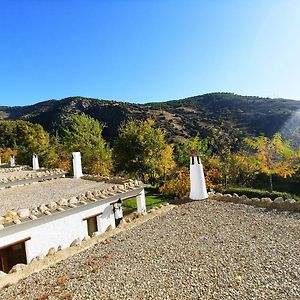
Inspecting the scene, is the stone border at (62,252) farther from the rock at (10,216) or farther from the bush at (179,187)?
the bush at (179,187)

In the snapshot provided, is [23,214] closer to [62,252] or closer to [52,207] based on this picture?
[52,207]

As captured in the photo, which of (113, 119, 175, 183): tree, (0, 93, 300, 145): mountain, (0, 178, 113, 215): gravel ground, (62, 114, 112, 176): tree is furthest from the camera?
(0, 93, 300, 145): mountain

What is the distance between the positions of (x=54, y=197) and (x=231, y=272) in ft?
26.3

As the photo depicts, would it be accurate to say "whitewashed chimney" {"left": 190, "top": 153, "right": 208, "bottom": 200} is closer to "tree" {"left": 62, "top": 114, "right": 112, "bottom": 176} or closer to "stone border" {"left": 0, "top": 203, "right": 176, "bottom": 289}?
"stone border" {"left": 0, "top": 203, "right": 176, "bottom": 289}

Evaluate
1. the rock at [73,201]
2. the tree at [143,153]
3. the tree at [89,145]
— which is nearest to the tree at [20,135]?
the tree at [89,145]

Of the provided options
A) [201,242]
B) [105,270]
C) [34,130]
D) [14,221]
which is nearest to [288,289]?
[201,242]

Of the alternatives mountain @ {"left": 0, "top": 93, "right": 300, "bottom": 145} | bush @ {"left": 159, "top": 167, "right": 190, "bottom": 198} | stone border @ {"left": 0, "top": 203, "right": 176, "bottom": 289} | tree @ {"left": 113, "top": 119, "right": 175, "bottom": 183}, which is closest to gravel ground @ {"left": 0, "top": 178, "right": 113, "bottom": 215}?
stone border @ {"left": 0, "top": 203, "right": 176, "bottom": 289}

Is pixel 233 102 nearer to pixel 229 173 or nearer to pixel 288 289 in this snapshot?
pixel 229 173

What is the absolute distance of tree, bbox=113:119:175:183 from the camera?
2347cm

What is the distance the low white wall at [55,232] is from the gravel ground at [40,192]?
4.24 ft

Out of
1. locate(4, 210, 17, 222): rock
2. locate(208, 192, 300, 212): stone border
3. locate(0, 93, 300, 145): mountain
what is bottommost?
locate(208, 192, 300, 212): stone border

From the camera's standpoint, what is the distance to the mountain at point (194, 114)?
50.4 m

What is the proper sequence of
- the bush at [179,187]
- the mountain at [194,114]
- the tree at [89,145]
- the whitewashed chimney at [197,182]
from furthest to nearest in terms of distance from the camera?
1. the mountain at [194,114]
2. the tree at [89,145]
3. the bush at [179,187]
4. the whitewashed chimney at [197,182]

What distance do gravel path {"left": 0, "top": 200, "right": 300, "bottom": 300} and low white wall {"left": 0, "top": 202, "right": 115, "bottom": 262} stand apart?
240cm
